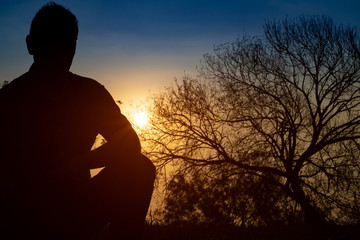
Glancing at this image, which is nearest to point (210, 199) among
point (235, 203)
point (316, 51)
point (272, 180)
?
point (235, 203)

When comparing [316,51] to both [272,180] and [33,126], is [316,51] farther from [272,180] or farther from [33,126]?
[33,126]

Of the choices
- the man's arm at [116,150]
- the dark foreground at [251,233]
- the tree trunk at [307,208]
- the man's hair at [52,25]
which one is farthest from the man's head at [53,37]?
the tree trunk at [307,208]

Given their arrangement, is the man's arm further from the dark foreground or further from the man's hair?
the dark foreground

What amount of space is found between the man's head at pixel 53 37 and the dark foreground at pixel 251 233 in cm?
1098

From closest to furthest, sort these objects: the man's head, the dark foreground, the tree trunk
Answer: the man's head → the dark foreground → the tree trunk

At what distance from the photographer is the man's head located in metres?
1.09

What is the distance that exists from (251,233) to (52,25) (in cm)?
1293

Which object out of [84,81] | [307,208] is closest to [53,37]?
[84,81]

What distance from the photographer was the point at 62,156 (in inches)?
40.0

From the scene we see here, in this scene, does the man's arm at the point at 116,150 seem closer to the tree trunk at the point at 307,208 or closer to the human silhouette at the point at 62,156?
the human silhouette at the point at 62,156

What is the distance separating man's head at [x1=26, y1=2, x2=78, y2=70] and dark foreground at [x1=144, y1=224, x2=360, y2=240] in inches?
432

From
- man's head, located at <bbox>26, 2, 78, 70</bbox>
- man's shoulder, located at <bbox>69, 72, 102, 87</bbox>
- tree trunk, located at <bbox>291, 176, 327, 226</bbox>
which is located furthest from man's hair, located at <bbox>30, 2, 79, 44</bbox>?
tree trunk, located at <bbox>291, 176, 327, 226</bbox>

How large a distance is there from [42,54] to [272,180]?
1366 centimetres

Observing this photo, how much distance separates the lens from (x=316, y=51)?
13875 mm
